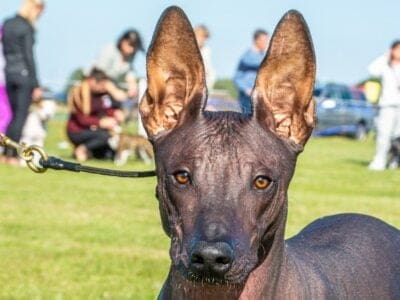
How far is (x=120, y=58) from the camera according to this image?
904 inches

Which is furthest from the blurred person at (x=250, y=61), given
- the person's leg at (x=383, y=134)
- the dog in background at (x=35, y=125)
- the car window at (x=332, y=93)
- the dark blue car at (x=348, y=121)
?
the car window at (x=332, y=93)

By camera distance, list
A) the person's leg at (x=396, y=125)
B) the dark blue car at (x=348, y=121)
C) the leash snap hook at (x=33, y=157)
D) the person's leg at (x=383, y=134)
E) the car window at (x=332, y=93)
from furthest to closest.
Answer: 1. the car window at (x=332, y=93)
2. the dark blue car at (x=348, y=121)
3. the person's leg at (x=396, y=125)
4. the person's leg at (x=383, y=134)
5. the leash snap hook at (x=33, y=157)

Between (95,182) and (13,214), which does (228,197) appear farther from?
(95,182)

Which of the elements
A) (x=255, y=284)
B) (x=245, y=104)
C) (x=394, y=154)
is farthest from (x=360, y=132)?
(x=255, y=284)

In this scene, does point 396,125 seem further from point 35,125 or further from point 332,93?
point 332,93

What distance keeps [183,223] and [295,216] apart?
30.1 feet

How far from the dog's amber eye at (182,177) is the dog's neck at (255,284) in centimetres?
33

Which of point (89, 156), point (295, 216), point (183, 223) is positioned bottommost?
point (89, 156)

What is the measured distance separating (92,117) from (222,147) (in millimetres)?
18901

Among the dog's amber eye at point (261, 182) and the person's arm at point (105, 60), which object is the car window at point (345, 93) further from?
the dog's amber eye at point (261, 182)

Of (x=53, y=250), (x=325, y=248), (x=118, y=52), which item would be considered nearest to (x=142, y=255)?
(x=53, y=250)

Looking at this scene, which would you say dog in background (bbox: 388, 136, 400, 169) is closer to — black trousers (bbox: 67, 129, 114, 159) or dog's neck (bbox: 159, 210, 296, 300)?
black trousers (bbox: 67, 129, 114, 159)

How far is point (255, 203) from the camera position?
14.4 ft

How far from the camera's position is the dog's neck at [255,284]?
4461 millimetres
